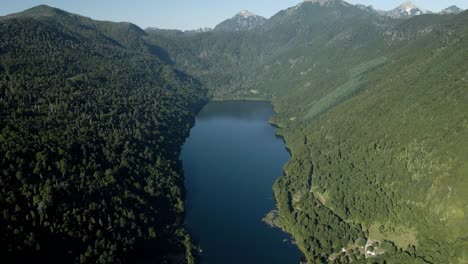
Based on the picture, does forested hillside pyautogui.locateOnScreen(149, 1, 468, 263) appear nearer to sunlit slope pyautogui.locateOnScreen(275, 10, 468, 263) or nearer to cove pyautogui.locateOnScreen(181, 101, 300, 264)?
sunlit slope pyautogui.locateOnScreen(275, 10, 468, 263)

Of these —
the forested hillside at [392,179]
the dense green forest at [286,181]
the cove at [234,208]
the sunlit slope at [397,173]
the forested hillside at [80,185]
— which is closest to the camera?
the forested hillside at [80,185]

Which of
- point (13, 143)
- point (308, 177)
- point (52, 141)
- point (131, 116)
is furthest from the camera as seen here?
point (131, 116)

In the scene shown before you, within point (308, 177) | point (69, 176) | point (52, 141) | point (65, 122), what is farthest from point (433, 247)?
point (65, 122)

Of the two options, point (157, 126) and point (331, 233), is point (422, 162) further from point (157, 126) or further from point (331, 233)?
point (157, 126)

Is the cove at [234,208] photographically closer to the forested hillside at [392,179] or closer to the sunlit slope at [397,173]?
the forested hillside at [392,179]

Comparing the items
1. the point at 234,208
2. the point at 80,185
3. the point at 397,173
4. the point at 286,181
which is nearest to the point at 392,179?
the point at 397,173

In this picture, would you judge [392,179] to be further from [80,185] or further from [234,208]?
[80,185]

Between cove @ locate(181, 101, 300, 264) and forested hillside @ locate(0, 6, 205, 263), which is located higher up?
forested hillside @ locate(0, 6, 205, 263)

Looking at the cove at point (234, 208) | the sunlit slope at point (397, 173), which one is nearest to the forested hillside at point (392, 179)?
the sunlit slope at point (397, 173)

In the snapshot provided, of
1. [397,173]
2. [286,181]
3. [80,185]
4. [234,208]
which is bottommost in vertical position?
[234,208]

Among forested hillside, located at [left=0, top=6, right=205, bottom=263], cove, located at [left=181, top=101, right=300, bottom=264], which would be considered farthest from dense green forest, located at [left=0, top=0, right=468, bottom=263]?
cove, located at [left=181, top=101, right=300, bottom=264]

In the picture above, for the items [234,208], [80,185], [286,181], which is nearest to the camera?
[80,185]
